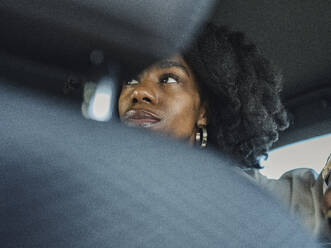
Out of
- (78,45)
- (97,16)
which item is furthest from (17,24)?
(97,16)

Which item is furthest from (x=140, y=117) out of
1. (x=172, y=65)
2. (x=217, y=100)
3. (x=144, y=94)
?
(x=217, y=100)

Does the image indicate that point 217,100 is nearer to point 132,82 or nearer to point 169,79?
point 169,79

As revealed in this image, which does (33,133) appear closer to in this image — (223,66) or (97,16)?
(97,16)

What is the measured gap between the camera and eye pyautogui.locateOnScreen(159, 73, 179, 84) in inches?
62.9

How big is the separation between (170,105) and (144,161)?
4.08 ft

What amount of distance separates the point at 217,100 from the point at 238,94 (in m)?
0.08

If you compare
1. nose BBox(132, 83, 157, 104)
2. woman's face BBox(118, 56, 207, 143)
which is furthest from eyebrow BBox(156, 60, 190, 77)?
nose BBox(132, 83, 157, 104)

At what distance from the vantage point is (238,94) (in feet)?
5.80

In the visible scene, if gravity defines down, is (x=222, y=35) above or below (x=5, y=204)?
above

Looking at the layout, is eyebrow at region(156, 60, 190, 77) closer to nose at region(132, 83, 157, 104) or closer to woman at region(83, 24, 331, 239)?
woman at region(83, 24, 331, 239)

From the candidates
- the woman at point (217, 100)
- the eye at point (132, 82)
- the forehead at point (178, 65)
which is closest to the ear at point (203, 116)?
the woman at point (217, 100)

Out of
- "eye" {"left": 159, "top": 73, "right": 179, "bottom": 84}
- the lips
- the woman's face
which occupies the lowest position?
the lips

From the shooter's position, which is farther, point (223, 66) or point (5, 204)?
point (223, 66)

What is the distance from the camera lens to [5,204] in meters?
0.30
